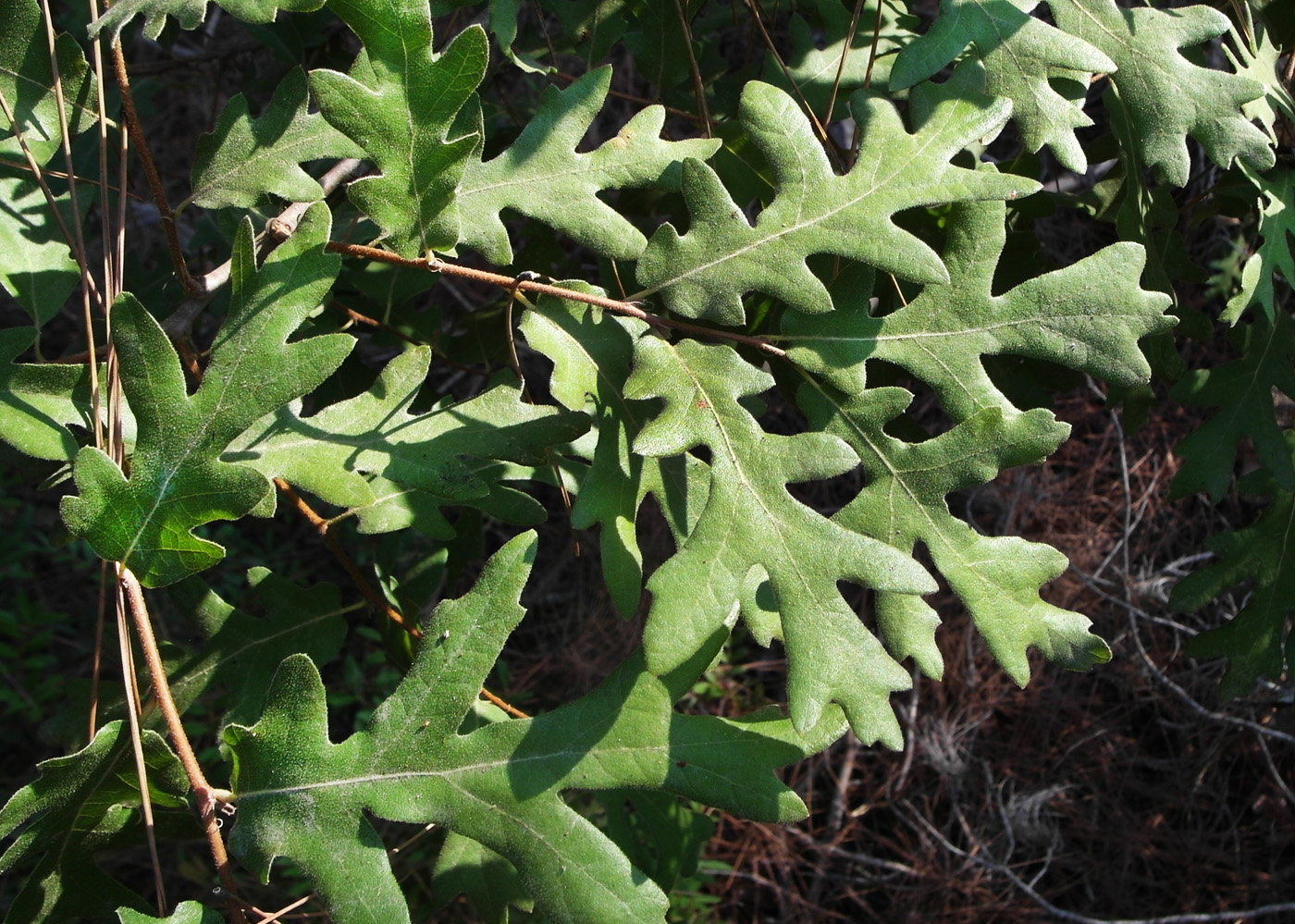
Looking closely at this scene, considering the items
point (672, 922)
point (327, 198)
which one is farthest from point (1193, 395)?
point (672, 922)

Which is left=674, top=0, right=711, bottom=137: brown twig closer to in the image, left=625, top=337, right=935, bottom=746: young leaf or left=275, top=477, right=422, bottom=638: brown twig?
left=625, top=337, right=935, bottom=746: young leaf

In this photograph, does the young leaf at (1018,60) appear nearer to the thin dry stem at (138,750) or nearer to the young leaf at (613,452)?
the young leaf at (613,452)

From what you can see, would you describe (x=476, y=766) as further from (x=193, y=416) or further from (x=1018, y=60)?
(x=1018, y=60)

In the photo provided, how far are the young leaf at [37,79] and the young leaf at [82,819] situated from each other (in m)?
0.87

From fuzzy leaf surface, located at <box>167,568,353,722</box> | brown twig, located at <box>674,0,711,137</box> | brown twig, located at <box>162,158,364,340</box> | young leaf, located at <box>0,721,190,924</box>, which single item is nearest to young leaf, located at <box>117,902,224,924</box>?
young leaf, located at <box>0,721,190,924</box>

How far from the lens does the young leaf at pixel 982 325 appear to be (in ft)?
4.05

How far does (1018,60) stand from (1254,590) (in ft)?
3.71

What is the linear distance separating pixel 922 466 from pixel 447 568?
108cm

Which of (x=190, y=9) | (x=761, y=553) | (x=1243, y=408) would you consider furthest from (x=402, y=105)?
(x=1243, y=408)

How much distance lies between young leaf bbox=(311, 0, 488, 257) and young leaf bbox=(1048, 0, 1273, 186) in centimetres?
84

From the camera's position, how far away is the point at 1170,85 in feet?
4.51

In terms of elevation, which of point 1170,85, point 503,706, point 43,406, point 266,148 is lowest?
point 503,706

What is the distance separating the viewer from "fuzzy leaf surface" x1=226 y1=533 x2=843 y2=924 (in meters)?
1.17

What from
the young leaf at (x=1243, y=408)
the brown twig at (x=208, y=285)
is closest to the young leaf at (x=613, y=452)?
the brown twig at (x=208, y=285)
